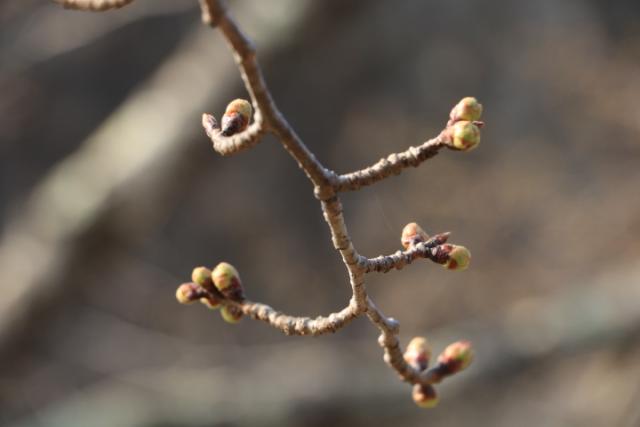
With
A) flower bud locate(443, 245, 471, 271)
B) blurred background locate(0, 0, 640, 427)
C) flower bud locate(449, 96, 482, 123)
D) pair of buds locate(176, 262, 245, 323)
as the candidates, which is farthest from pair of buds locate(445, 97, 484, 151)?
blurred background locate(0, 0, 640, 427)

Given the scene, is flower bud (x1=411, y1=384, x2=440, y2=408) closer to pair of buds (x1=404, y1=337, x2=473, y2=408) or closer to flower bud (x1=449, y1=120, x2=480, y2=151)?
pair of buds (x1=404, y1=337, x2=473, y2=408)

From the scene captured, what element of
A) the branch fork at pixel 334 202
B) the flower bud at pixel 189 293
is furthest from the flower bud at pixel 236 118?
the flower bud at pixel 189 293

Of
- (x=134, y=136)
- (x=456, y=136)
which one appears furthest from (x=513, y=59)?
(x=456, y=136)

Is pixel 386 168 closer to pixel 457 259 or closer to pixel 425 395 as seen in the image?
pixel 457 259

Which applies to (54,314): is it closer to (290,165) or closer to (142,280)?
(142,280)

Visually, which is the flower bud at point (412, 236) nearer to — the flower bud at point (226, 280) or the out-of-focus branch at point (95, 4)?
the flower bud at point (226, 280)
